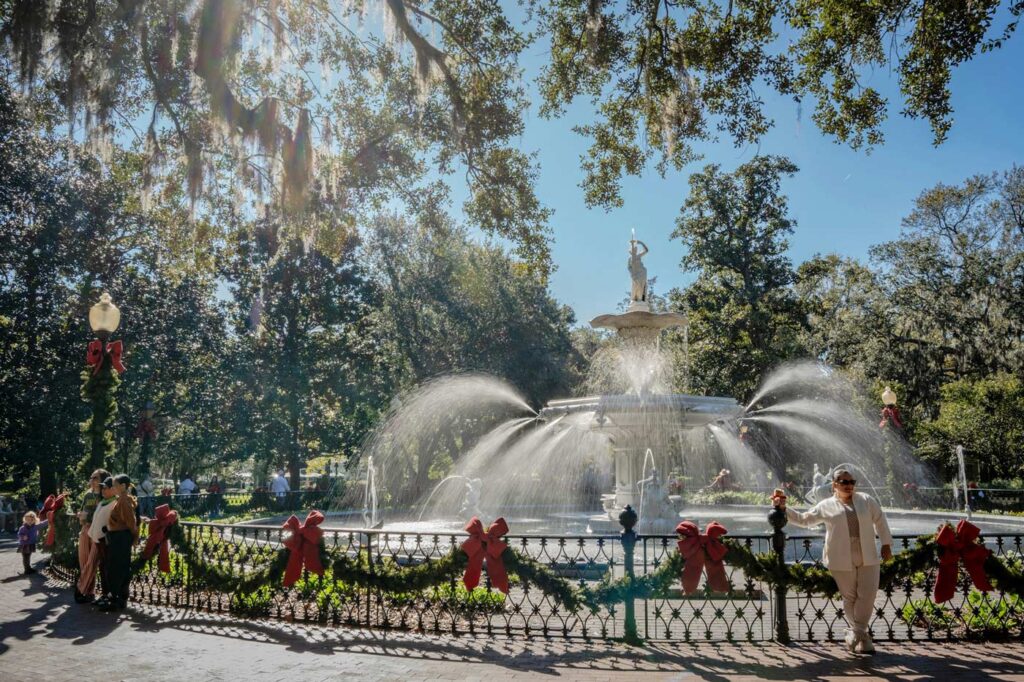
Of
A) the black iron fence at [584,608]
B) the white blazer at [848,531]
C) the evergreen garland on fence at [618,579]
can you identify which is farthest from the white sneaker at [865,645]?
the white blazer at [848,531]

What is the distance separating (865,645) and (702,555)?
1.55 meters

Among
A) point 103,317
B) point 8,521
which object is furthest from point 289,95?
point 8,521

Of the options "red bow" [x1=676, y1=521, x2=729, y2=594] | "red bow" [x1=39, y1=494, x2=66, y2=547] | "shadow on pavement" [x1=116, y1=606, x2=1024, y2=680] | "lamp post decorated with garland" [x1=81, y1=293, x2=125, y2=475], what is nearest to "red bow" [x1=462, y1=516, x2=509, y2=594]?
"shadow on pavement" [x1=116, y1=606, x2=1024, y2=680]

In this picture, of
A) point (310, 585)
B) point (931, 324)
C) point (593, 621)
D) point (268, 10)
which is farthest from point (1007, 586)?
point (931, 324)

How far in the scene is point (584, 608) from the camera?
751cm

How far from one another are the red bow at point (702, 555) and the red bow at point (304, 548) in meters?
3.75

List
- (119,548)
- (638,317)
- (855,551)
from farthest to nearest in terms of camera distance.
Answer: (638,317)
(119,548)
(855,551)

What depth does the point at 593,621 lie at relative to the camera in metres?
7.79

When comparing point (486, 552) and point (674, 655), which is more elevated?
point (486, 552)

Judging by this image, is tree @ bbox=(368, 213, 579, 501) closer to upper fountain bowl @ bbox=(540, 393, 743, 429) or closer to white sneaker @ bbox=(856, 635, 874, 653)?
upper fountain bowl @ bbox=(540, 393, 743, 429)

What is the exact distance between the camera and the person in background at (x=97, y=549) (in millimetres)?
8766

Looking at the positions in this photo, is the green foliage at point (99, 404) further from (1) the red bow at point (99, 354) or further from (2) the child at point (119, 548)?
(2) the child at point (119, 548)

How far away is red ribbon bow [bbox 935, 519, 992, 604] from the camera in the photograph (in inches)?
265

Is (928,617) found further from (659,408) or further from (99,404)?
(99,404)
